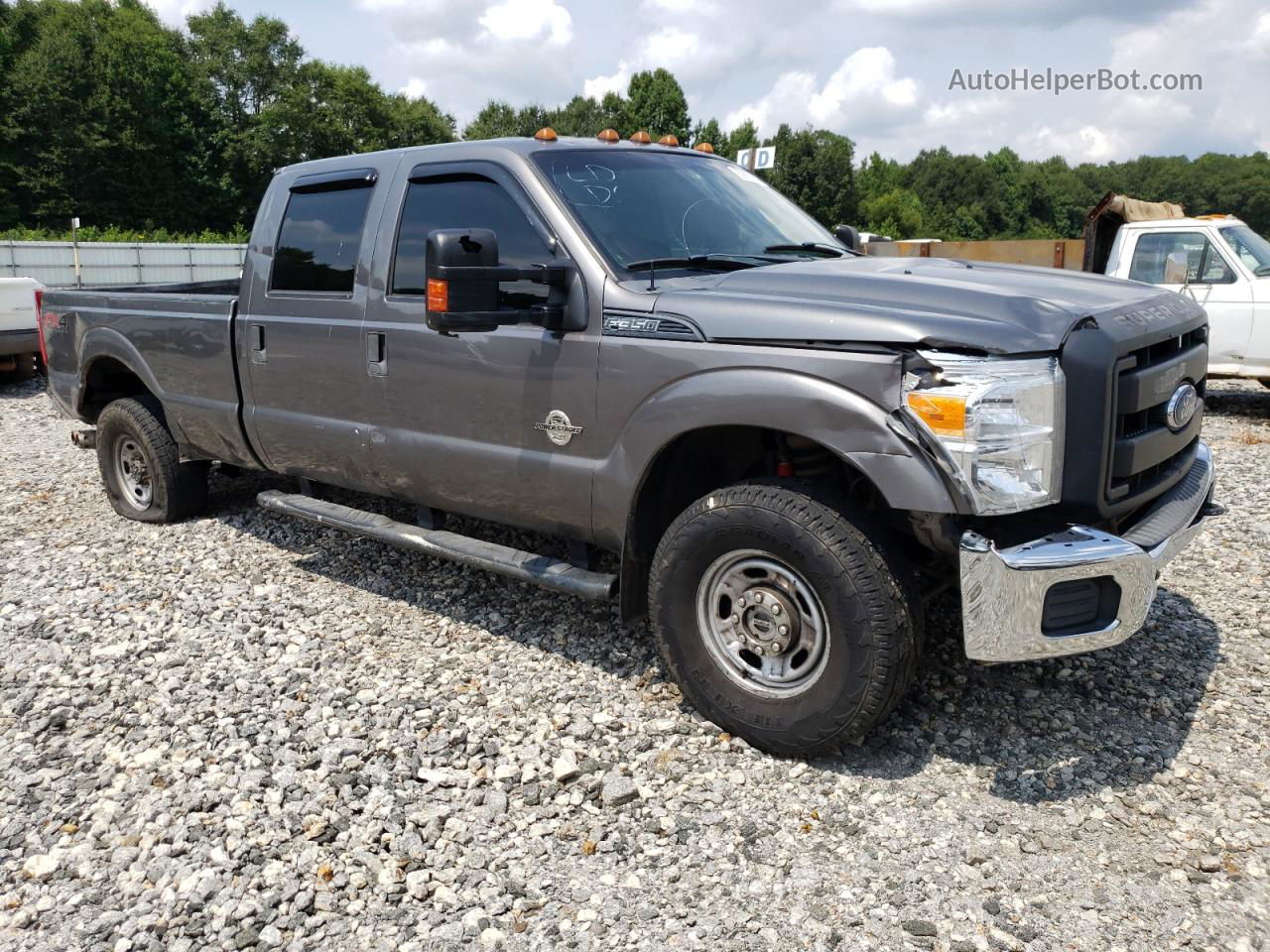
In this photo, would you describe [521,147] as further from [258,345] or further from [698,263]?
[258,345]

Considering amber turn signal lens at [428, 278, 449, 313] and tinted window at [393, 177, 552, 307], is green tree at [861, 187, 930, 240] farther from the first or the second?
amber turn signal lens at [428, 278, 449, 313]

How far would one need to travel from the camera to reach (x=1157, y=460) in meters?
3.29

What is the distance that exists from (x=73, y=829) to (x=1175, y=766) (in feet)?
11.6

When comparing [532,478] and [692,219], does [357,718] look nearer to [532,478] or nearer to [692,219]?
[532,478]

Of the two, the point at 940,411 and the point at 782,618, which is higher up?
the point at 940,411

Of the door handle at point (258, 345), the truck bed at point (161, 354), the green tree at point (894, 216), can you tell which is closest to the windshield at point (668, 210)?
the door handle at point (258, 345)

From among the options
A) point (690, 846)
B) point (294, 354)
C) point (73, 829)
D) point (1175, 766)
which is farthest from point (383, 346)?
point (1175, 766)

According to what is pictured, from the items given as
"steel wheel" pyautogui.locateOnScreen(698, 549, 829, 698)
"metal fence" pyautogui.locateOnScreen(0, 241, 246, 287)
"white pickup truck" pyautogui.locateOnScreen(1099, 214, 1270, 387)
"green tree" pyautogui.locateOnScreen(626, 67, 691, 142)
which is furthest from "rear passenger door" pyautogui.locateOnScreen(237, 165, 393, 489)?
"green tree" pyautogui.locateOnScreen(626, 67, 691, 142)

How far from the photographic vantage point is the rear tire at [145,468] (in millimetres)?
5980

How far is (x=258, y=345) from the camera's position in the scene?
4969 mm

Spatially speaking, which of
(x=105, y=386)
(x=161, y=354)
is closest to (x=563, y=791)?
(x=161, y=354)

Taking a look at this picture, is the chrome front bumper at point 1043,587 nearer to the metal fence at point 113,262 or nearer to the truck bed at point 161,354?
the truck bed at point 161,354

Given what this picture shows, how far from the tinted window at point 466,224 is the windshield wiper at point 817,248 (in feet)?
3.29

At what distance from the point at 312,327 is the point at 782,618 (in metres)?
2.65
